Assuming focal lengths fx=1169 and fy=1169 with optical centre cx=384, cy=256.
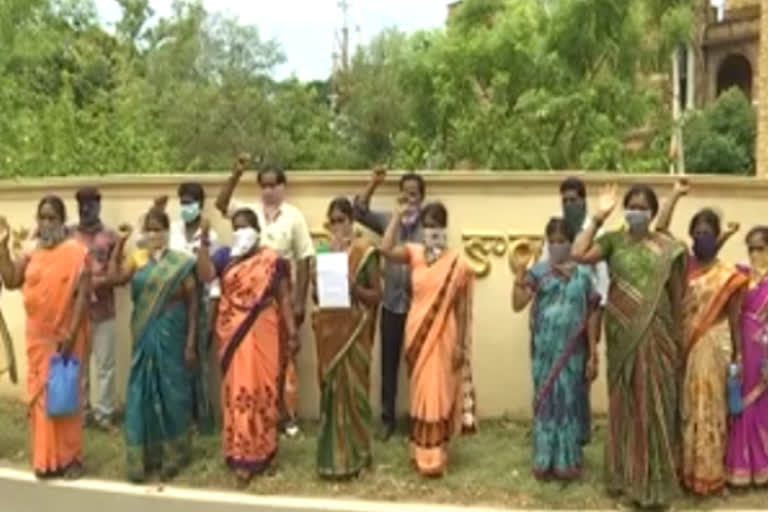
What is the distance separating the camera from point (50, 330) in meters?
6.55

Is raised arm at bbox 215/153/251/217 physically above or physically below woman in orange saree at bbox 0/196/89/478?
above

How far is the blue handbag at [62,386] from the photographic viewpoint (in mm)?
6391

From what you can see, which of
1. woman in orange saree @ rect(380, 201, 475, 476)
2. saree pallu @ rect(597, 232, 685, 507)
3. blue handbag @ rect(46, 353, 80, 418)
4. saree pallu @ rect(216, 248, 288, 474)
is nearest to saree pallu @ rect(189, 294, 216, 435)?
saree pallu @ rect(216, 248, 288, 474)

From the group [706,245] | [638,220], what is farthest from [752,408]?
[638,220]

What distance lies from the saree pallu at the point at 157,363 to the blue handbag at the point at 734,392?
2946 millimetres

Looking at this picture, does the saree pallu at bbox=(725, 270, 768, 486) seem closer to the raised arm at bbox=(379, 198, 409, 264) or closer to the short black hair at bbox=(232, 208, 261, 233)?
the raised arm at bbox=(379, 198, 409, 264)

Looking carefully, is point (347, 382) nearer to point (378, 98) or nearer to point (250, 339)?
point (250, 339)

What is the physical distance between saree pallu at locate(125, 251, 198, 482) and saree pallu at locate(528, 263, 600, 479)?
195 cm

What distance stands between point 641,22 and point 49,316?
49.2ft

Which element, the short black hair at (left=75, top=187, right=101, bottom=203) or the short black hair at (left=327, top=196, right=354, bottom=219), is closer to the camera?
the short black hair at (left=327, top=196, right=354, bottom=219)

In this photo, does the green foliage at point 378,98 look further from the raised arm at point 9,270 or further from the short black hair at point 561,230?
the short black hair at point 561,230

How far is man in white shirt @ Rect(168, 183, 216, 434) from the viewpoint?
6777 millimetres

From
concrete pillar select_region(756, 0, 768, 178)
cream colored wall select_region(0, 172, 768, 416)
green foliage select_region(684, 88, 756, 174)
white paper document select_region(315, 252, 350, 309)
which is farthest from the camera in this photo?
green foliage select_region(684, 88, 756, 174)

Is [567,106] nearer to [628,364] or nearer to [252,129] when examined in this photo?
[628,364]
